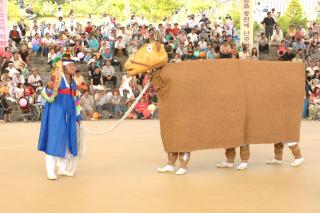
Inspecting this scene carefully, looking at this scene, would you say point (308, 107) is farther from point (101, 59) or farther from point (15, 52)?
point (15, 52)

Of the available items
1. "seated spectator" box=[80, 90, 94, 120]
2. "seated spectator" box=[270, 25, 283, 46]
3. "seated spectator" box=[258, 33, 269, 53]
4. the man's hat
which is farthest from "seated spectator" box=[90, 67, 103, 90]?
the man's hat

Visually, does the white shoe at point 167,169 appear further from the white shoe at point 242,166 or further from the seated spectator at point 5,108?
the seated spectator at point 5,108

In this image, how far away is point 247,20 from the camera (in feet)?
61.0

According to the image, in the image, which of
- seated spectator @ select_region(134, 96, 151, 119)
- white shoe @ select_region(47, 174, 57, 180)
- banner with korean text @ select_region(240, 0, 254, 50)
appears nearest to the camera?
white shoe @ select_region(47, 174, 57, 180)

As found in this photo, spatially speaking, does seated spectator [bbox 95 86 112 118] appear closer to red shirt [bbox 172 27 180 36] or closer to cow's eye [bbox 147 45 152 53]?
red shirt [bbox 172 27 180 36]

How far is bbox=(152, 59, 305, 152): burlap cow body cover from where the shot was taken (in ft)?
23.0

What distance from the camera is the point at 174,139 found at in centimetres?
697

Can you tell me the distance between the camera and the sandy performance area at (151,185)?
532 cm

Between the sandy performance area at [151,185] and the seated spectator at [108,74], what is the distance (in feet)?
25.3

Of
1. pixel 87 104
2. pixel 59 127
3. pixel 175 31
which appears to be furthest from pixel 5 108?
pixel 59 127

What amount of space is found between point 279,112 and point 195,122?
1.16 meters

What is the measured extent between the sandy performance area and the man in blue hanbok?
23 cm

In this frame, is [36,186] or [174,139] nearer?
[36,186]

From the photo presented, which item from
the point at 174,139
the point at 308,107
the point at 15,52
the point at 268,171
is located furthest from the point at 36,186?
the point at 15,52
